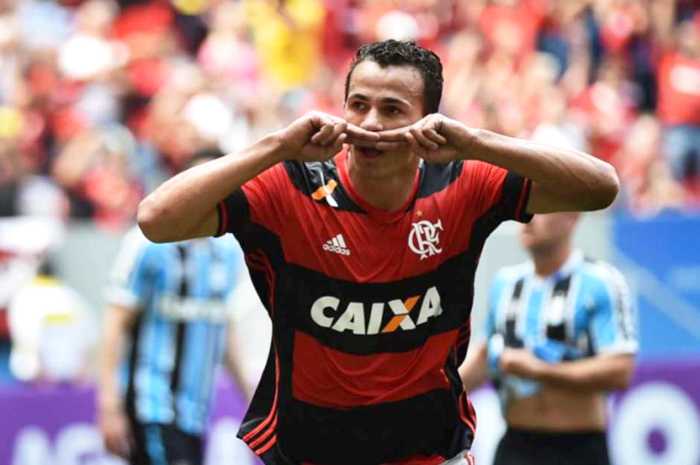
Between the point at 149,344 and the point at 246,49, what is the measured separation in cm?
712

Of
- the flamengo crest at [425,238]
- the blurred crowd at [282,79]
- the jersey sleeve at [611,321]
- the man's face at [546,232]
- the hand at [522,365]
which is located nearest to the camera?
the flamengo crest at [425,238]

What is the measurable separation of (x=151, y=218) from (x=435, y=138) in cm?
96

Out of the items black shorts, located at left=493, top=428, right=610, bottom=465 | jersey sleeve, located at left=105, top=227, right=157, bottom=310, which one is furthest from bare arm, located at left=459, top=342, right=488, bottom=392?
jersey sleeve, located at left=105, top=227, right=157, bottom=310

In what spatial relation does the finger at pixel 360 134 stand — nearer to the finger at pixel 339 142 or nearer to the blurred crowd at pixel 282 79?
the finger at pixel 339 142

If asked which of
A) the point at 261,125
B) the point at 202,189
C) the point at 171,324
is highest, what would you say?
the point at 202,189

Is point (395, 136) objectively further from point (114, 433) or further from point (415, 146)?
point (114, 433)

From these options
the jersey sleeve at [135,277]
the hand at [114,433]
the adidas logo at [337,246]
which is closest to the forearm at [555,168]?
the adidas logo at [337,246]

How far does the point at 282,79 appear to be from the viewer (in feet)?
47.0

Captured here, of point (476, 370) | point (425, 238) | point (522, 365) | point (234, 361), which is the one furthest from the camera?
point (234, 361)

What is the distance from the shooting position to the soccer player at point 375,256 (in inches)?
186

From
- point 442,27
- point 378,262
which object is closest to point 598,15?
point 442,27

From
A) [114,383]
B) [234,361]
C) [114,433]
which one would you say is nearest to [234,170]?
[114,383]

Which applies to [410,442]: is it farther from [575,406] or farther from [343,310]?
[575,406]

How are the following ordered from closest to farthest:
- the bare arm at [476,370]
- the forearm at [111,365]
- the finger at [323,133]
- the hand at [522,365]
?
1. the finger at [323,133]
2. the hand at [522,365]
3. the bare arm at [476,370]
4. the forearm at [111,365]
